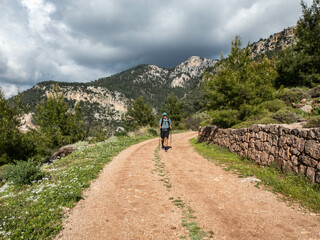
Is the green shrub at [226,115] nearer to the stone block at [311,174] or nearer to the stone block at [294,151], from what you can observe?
the stone block at [294,151]

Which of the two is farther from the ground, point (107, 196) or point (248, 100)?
point (248, 100)

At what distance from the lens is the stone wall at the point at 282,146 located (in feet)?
18.9

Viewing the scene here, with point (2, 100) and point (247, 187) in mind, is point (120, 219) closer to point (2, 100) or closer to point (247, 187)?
point (247, 187)

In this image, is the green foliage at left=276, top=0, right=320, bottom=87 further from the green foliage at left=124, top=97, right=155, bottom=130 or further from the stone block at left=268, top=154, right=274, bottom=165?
the green foliage at left=124, top=97, right=155, bottom=130

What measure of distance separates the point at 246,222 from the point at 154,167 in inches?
215

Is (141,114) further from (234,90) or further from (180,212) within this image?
(180,212)

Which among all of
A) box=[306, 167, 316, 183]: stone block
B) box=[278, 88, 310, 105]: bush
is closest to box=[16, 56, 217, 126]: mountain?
box=[278, 88, 310, 105]: bush

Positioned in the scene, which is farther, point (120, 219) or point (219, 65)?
point (219, 65)

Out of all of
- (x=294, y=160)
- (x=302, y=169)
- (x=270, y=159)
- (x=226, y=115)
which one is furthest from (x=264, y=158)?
(x=226, y=115)

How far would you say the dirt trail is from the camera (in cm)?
359

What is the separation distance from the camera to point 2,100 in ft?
50.7

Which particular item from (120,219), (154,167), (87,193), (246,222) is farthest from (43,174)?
(246,222)

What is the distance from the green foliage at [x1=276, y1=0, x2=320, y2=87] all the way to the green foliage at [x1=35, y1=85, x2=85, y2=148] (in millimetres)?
30970

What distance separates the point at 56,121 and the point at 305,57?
→ 3400 cm
